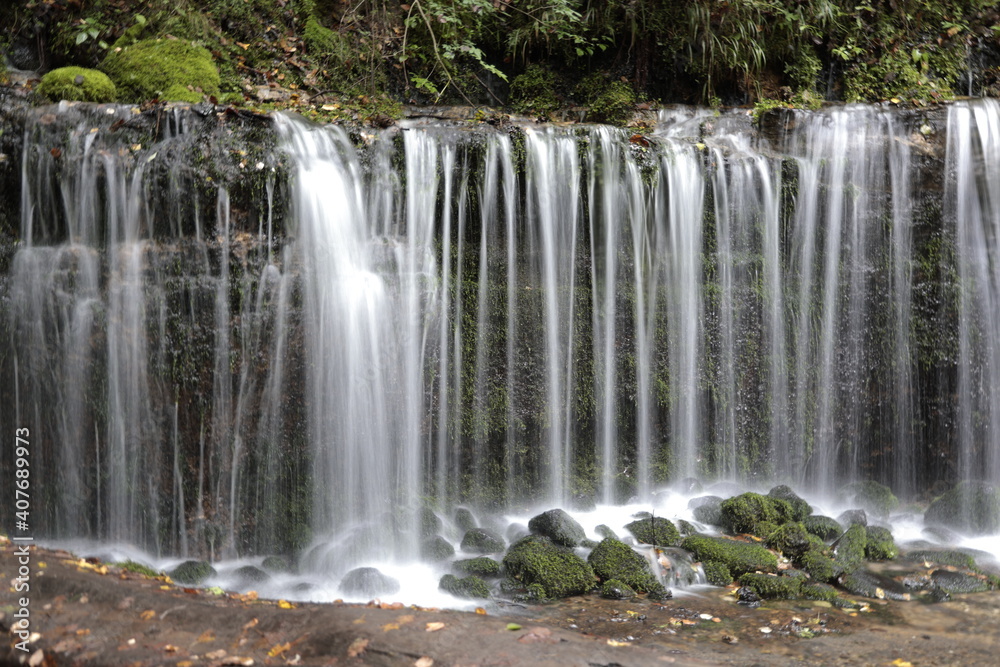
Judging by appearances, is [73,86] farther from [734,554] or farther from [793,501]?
[793,501]

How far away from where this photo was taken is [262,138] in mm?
6648

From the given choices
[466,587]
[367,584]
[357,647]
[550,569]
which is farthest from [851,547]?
[357,647]

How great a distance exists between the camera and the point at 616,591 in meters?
5.70

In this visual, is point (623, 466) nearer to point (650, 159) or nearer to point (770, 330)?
point (770, 330)

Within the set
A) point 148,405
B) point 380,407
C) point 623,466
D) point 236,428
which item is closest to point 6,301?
point 148,405

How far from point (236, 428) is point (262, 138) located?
2453mm

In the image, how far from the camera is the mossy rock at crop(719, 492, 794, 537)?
6812 millimetres

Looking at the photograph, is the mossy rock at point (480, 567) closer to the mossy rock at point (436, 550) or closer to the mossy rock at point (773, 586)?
the mossy rock at point (436, 550)

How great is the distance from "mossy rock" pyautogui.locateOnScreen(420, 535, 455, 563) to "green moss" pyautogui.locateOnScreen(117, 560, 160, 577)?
2064 millimetres

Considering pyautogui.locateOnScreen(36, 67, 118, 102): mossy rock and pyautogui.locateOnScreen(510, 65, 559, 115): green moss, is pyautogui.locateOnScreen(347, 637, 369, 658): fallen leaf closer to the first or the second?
pyautogui.locateOnScreen(36, 67, 118, 102): mossy rock

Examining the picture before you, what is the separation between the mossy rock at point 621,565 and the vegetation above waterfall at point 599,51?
17.1 ft

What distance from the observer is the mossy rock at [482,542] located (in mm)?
6574

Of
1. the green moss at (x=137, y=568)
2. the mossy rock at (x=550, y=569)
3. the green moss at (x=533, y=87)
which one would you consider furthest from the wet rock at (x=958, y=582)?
the green moss at (x=533, y=87)

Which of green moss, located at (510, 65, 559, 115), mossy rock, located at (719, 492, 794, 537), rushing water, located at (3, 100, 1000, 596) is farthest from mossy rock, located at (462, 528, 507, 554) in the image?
green moss, located at (510, 65, 559, 115)
